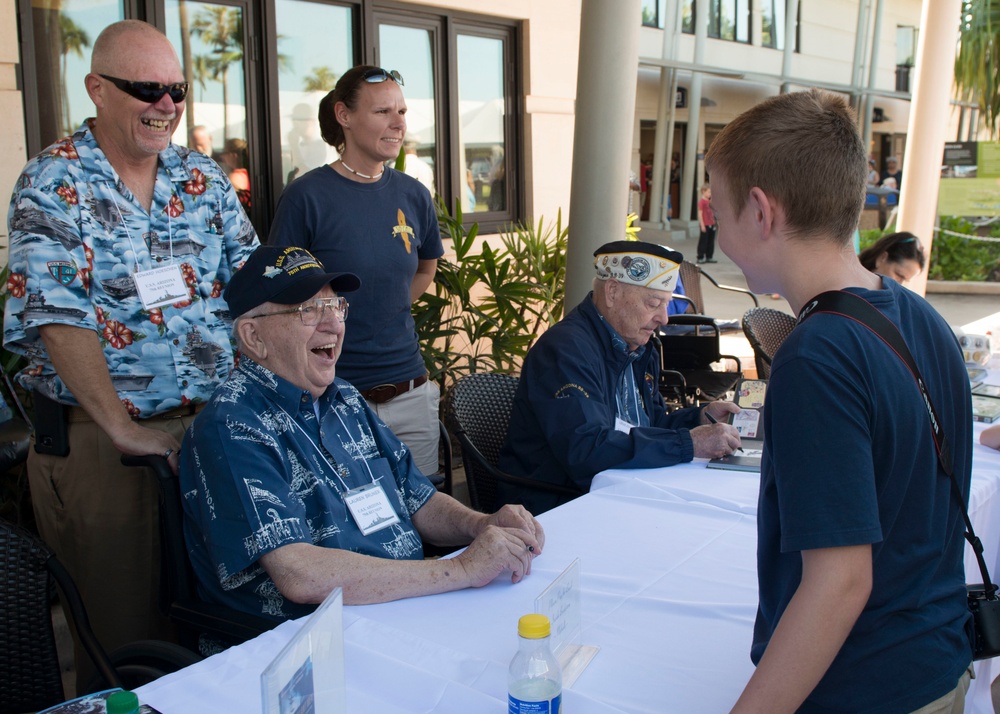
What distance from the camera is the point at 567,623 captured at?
5.47 ft

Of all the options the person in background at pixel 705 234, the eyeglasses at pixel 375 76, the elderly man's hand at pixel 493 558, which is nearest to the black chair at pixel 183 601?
the elderly man's hand at pixel 493 558

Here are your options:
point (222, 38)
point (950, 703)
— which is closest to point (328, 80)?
point (222, 38)

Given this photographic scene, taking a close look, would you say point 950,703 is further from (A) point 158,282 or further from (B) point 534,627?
(A) point 158,282

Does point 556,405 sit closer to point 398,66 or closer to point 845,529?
point 845,529

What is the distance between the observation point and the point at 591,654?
1.67 metres

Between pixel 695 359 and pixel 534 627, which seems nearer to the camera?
pixel 534 627

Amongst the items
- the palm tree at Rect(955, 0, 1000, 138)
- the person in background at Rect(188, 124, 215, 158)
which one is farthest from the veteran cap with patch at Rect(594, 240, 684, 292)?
the palm tree at Rect(955, 0, 1000, 138)

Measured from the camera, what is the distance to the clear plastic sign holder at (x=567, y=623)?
157 centimetres

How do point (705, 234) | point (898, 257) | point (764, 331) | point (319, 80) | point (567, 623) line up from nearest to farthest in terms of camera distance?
1. point (567, 623)
2. point (898, 257)
3. point (764, 331)
4. point (319, 80)
5. point (705, 234)

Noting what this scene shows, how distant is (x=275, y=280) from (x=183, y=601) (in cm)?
79

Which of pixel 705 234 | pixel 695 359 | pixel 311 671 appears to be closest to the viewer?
pixel 311 671

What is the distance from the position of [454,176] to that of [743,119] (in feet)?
17.8

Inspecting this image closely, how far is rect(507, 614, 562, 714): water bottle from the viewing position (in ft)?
4.50

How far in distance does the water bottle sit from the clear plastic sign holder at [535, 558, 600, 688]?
11 centimetres
